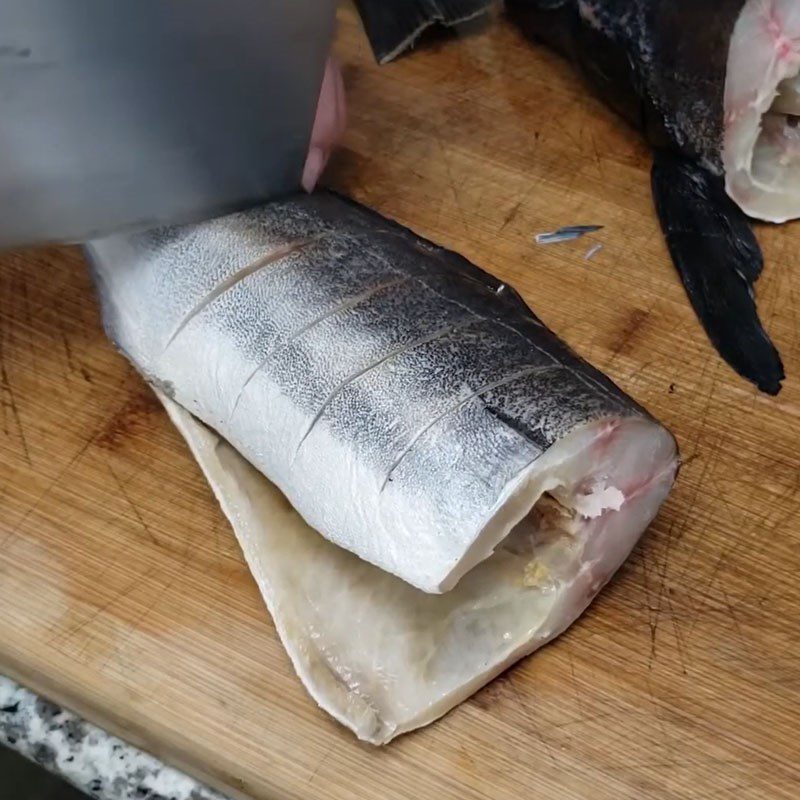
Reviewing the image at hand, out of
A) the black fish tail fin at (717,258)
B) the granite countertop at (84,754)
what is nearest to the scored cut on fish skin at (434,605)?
the granite countertop at (84,754)

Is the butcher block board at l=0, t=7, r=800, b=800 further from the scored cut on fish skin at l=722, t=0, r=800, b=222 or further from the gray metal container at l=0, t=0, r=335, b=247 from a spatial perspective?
the gray metal container at l=0, t=0, r=335, b=247

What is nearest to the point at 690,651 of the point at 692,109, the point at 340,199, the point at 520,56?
the point at 340,199

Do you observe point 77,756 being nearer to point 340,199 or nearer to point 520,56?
point 340,199

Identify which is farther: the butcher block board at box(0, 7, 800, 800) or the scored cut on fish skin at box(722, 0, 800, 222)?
the scored cut on fish skin at box(722, 0, 800, 222)

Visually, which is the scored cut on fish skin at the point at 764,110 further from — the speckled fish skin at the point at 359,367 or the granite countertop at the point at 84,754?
the granite countertop at the point at 84,754

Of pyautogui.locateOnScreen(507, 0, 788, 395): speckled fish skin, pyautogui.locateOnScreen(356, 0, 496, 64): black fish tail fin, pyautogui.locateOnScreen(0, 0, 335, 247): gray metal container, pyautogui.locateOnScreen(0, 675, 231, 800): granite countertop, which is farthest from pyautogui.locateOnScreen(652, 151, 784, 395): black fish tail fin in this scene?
pyautogui.locateOnScreen(0, 675, 231, 800): granite countertop
